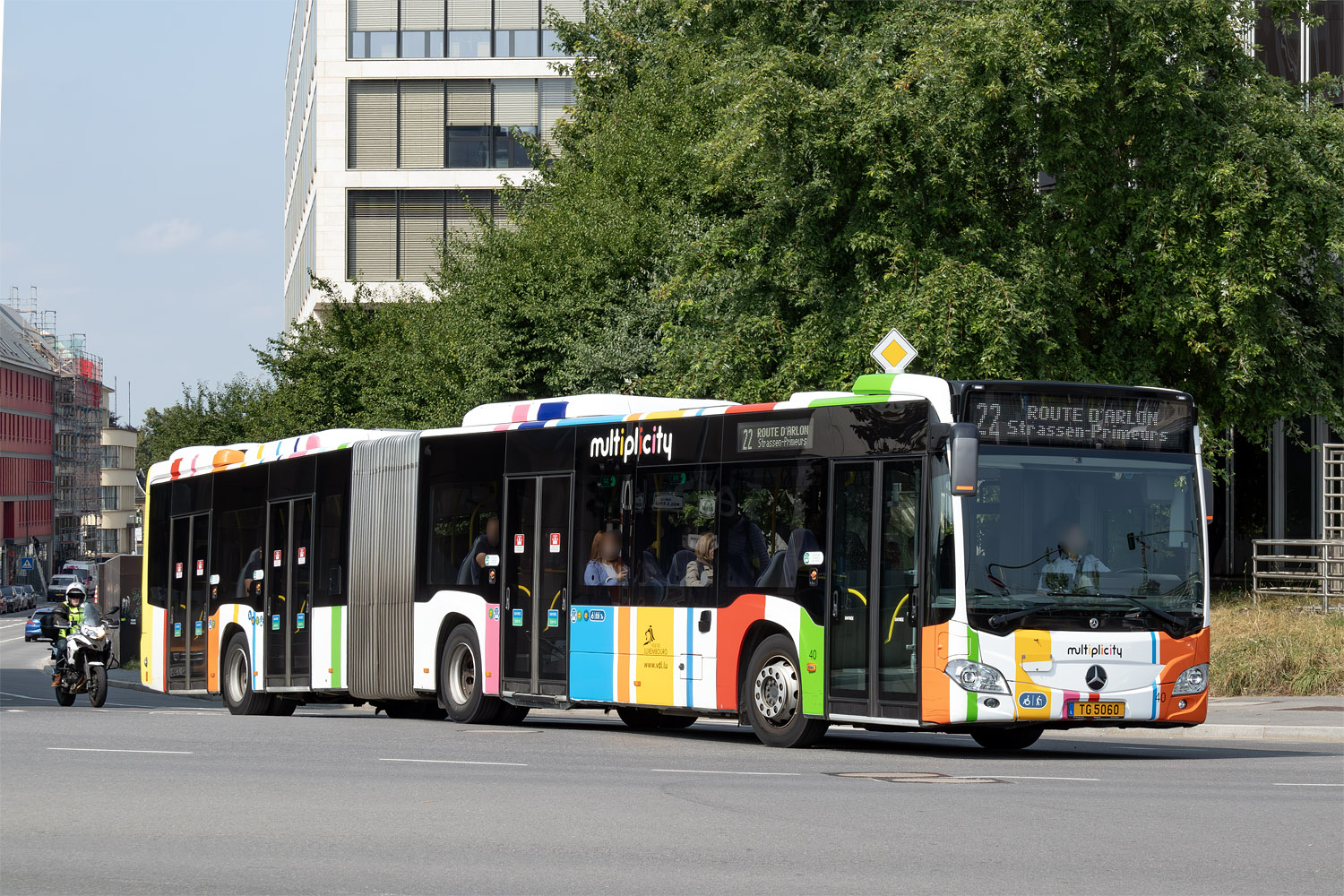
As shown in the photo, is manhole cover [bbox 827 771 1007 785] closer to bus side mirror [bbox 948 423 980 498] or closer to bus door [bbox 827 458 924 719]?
bus door [bbox 827 458 924 719]

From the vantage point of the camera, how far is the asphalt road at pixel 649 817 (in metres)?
8.23

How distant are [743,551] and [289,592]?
858cm

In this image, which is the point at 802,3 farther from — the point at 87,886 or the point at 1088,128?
the point at 87,886

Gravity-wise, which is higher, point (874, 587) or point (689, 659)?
point (874, 587)

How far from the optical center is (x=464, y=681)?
19.2 metres

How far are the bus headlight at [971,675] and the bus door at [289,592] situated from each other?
404 inches

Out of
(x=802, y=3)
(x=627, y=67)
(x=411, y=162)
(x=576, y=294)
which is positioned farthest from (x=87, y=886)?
(x=411, y=162)

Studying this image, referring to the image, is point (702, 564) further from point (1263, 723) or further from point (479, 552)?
point (1263, 723)

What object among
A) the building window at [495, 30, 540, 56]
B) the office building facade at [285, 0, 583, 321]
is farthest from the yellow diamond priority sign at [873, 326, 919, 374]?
the building window at [495, 30, 540, 56]

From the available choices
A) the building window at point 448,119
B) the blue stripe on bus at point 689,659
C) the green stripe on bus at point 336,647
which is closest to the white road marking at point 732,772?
the blue stripe on bus at point 689,659

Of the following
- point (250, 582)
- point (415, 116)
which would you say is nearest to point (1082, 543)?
point (250, 582)

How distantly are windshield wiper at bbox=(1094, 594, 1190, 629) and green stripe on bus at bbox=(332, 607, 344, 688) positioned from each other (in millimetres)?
10065

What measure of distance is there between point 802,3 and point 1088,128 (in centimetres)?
477

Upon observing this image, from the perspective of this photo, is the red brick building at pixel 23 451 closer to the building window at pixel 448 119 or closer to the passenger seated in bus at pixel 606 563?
the building window at pixel 448 119
